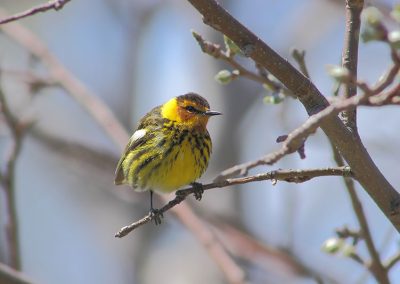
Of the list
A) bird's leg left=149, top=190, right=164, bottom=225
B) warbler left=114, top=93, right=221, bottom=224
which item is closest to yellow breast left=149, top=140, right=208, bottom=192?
warbler left=114, top=93, right=221, bottom=224

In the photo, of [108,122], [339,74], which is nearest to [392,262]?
[339,74]

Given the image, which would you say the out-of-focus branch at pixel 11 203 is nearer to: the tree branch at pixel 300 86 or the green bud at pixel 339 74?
the tree branch at pixel 300 86

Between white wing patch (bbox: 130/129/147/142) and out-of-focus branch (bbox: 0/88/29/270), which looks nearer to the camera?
out-of-focus branch (bbox: 0/88/29/270)

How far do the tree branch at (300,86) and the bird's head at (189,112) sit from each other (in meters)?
2.71

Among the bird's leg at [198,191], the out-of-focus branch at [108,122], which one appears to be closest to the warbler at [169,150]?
the out-of-focus branch at [108,122]

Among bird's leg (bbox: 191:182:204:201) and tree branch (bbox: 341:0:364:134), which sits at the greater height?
tree branch (bbox: 341:0:364:134)

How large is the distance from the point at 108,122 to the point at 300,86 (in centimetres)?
291

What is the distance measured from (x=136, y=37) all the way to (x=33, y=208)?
15.1 ft

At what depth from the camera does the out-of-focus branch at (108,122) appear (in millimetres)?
3941

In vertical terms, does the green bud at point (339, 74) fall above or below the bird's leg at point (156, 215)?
above

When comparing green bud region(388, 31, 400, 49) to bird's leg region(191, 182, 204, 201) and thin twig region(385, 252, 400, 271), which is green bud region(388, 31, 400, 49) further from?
thin twig region(385, 252, 400, 271)

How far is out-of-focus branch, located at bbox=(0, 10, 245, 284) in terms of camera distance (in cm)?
394

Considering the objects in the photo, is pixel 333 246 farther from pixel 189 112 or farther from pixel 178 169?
pixel 189 112

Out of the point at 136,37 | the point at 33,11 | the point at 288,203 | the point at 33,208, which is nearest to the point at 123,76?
the point at 136,37
